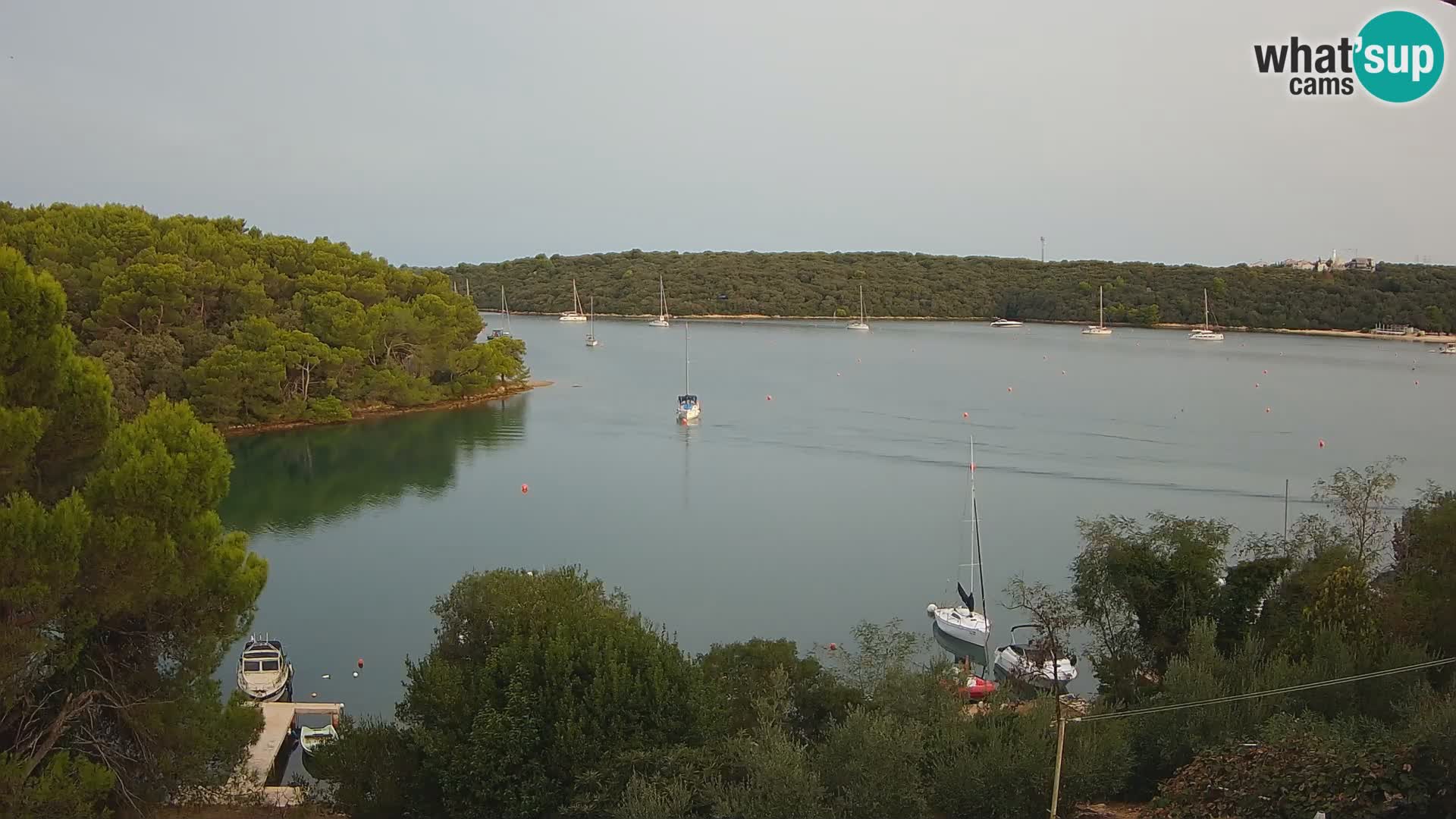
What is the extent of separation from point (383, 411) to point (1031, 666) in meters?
25.2

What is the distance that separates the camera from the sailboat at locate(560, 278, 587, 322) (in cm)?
6995

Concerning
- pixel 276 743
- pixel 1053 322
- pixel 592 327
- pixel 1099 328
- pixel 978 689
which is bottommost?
pixel 978 689

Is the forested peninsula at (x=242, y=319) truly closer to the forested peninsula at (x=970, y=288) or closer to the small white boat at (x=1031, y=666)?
the small white boat at (x=1031, y=666)

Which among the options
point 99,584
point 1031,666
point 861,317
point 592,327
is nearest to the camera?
point 99,584

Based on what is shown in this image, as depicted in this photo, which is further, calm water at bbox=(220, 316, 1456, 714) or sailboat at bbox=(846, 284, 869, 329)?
sailboat at bbox=(846, 284, 869, 329)

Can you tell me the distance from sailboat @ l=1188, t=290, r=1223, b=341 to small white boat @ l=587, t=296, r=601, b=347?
31799 millimetres

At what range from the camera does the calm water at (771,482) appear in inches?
616

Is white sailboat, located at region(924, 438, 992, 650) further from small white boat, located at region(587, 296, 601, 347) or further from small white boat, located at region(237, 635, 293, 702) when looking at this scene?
small white boat, located at region(587, 296, 601, 347)

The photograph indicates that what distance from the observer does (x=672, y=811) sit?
6223 millimetres

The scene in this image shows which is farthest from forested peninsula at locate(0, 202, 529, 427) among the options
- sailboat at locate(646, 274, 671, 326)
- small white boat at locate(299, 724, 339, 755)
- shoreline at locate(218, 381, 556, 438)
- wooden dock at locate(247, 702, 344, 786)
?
sailboat at locate(646, 274, 671, 326)

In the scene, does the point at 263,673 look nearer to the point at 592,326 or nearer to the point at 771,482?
the point at 771,482

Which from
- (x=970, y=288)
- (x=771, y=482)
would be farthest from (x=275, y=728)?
(x=970, y=288)

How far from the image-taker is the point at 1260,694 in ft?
25.6

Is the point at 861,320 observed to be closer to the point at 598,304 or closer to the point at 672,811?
the point at 598,304
